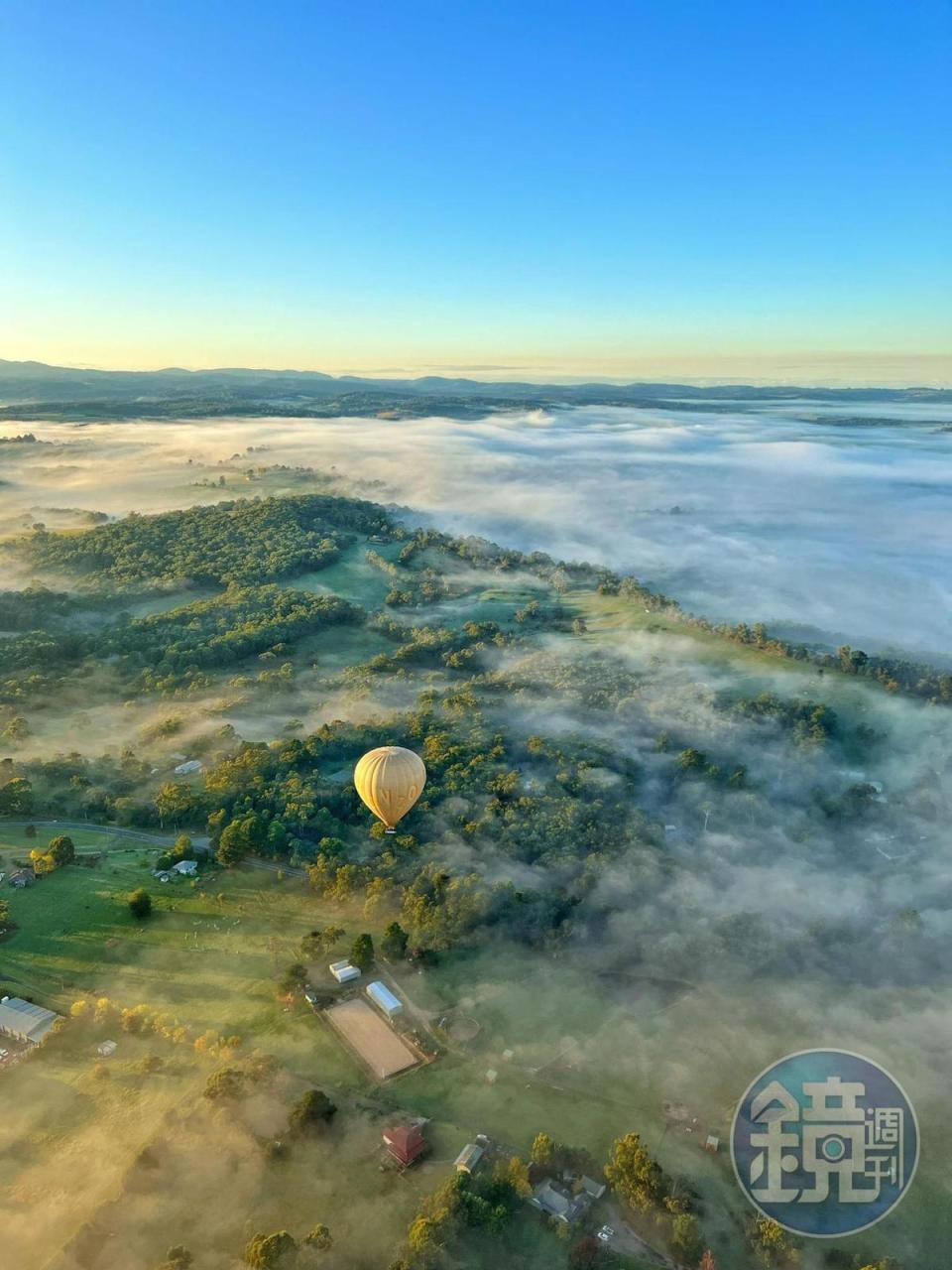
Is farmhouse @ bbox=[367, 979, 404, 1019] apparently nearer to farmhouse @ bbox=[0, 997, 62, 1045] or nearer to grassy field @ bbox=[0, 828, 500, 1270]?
grassy field @ bbox=[0, 828, 500, 1270]

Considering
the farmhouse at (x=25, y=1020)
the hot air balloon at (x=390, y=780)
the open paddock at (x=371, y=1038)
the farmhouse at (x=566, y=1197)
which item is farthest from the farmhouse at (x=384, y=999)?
the farmhouse at (x=25, y=1020)

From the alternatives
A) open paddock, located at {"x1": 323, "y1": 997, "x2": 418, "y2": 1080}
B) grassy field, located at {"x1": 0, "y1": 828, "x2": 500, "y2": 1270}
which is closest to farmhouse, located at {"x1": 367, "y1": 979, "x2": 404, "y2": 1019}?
open paddock, located at {"x1": 323, "y1": 997, "x2": 418, "y2": 1080}

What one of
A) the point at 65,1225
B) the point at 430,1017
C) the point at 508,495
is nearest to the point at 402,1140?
the point at 430,1017

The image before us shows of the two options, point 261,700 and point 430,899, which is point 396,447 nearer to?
point 261,700

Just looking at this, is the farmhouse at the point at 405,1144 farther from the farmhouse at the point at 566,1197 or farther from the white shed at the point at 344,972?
the white shed at the point at 344,972

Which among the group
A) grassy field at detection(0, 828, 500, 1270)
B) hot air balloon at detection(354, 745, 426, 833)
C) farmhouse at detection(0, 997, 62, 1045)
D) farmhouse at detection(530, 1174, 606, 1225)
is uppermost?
hot air balloon at detection(354, 745, 426, 833)

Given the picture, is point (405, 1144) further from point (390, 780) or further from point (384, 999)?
point (390, 780)

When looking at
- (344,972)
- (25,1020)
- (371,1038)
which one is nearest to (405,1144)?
(371,1038)
